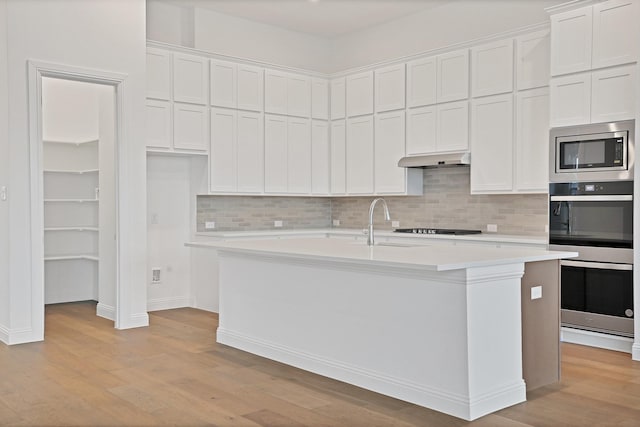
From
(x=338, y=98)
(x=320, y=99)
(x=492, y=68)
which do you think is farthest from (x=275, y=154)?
(x=492, y=68)

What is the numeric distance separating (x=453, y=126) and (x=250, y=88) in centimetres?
231

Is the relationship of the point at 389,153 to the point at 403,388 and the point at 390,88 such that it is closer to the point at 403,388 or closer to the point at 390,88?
the point at 390,88

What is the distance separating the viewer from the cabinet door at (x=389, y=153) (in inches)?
280

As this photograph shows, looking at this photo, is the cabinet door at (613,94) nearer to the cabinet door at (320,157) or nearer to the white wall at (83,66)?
the cabinet door at (320,157)

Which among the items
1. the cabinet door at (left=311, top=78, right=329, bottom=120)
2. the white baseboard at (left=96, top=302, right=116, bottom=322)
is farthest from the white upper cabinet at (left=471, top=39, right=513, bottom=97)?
the white baseboard at (left=96, top=302, right=116, bottom=322)

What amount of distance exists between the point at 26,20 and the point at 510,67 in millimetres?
4314

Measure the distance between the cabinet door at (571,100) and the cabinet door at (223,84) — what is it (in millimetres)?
3387

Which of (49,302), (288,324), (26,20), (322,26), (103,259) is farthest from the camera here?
(322,26)

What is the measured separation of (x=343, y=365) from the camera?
416cm

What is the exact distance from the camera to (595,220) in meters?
5.06

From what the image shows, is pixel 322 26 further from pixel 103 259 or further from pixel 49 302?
pixel 49 302

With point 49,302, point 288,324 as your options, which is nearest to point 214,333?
point 288,324

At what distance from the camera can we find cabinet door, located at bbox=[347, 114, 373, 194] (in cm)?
745

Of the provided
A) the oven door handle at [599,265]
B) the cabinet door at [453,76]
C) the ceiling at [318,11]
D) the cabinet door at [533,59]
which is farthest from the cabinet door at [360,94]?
the oven door handle at [599,265]
